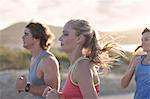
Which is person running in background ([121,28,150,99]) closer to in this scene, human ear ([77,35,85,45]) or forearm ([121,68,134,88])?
forearm ([121,68,134,88])

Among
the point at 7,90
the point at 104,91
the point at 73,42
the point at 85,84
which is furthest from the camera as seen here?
the point at 104,91

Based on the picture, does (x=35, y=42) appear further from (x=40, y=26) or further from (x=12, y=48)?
(x=12, y=48)

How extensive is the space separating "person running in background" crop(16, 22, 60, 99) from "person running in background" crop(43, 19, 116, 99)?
2.51 feet

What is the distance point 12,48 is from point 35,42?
1838cm

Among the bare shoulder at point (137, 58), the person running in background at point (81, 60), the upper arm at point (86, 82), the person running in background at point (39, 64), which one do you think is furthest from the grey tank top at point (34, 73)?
the upper arm at point (86, 82)

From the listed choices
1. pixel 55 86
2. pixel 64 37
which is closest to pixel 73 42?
pixel 64 37

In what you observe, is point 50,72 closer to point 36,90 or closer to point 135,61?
point 36,90

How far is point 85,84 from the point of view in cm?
360

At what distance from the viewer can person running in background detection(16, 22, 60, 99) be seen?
15.5ft

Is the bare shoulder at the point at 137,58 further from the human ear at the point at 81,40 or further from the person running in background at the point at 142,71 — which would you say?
the human ear at the point at 81,40

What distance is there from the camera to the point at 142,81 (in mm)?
5305

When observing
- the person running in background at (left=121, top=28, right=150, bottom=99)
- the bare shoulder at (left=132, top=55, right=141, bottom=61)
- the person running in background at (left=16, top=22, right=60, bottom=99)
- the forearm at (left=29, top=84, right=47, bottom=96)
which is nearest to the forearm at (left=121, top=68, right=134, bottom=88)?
the person running in background at (left=121, top=28, right=150, bottom=99)

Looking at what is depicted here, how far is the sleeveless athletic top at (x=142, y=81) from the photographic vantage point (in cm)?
525

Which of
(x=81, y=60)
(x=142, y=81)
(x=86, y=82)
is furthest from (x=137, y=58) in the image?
(x=86, y=82)
